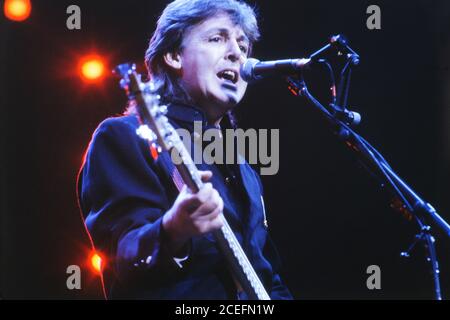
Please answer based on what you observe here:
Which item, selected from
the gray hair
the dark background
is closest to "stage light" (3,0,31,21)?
the dark background

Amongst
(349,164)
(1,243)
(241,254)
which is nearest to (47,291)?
(1,243)

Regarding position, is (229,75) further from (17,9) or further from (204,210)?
(17,9)

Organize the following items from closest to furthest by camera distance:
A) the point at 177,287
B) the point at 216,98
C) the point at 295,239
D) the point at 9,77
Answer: the point at 177,287 → the point at 216,98 → the point at 9,77 → the point at 295,239

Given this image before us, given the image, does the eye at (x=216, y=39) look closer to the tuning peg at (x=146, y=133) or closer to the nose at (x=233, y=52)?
the nose at (x=233, y=52)

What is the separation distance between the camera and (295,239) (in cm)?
308

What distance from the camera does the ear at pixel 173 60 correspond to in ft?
7.25

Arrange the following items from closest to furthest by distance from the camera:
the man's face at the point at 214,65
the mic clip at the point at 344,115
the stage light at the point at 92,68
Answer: the mic clip at the point at 344,115
the man's face at the point at 214,65
the stage light at the point at 92,68

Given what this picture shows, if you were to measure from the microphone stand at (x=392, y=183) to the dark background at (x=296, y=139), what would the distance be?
4.45 ft

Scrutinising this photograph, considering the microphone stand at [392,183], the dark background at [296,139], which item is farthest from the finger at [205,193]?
the dark background at [296,139]

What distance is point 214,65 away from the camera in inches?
84.5

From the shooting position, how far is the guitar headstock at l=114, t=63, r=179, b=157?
4.67 feet

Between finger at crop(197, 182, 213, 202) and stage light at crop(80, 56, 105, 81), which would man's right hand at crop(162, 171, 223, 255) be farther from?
stage light at crop(80, 56, 105, 81)
